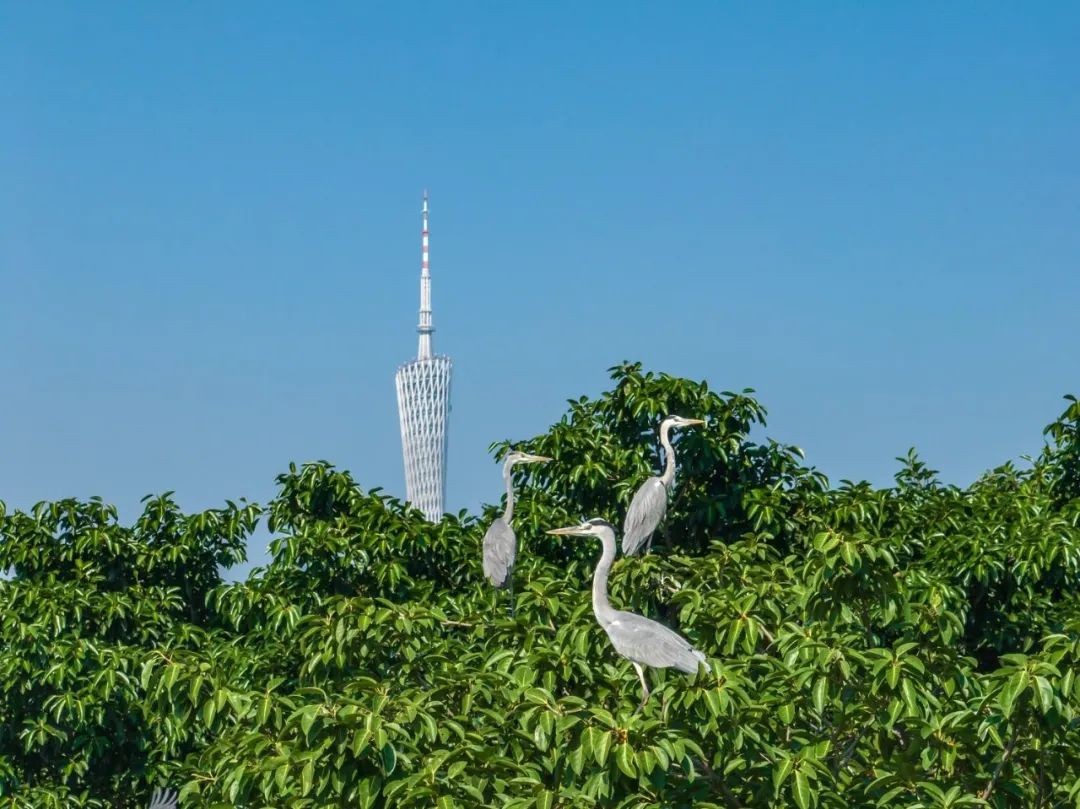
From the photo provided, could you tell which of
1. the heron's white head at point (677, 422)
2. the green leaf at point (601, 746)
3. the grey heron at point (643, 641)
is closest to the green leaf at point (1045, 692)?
the grey heron at point (643, 641)

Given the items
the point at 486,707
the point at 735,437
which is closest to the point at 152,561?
the point at 735,437

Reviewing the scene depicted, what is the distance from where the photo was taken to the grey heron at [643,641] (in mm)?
8961

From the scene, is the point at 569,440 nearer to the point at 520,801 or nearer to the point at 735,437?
the point at 735,437

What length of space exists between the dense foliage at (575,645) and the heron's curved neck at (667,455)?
1.34 feet

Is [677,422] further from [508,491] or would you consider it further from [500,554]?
[500,554]

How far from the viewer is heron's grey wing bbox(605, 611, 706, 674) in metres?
8.95

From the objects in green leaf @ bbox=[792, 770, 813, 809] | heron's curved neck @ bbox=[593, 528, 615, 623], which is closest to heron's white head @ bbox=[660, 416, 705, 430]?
heron's curved neck @ bbox=[593, 528, 615, 623]

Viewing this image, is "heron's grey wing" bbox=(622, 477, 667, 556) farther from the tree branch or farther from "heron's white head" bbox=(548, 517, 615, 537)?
the tree branch

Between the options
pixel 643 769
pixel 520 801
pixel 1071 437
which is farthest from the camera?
pixel 1071 437

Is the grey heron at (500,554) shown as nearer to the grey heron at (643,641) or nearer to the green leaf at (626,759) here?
the grey heron at (643,641)

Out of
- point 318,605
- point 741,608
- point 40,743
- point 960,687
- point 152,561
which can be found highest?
point 152,561

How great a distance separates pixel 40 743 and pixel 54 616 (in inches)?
45.5

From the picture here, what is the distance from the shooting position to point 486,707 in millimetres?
10172

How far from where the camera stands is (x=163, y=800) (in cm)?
1381
